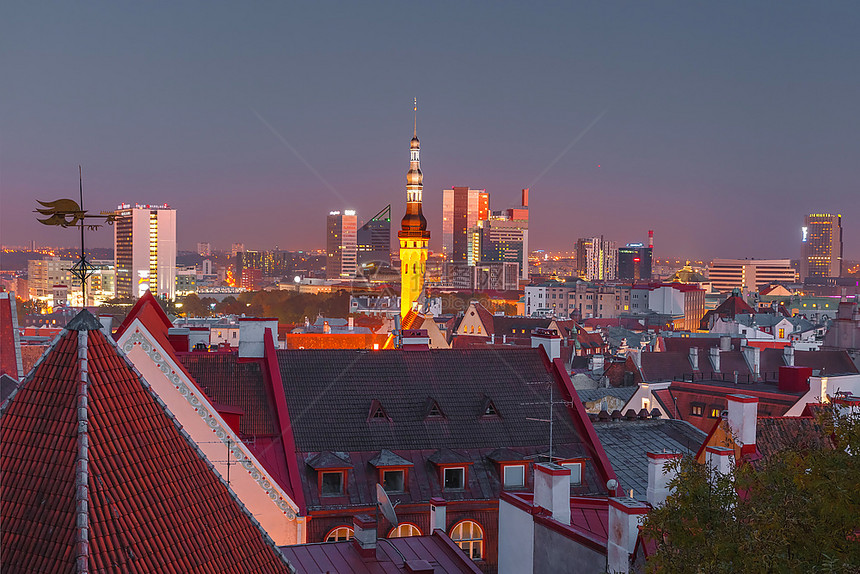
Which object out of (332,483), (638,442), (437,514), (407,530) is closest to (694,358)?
(638,442)

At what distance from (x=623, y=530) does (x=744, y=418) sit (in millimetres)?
9586

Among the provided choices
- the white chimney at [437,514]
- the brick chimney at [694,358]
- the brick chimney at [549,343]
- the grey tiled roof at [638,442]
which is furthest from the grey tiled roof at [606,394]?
the white chimney at [437,514]

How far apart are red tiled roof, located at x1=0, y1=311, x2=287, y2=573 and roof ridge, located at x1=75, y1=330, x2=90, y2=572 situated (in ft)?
0.05

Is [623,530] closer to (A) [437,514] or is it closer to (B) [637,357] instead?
(A) [437,514]

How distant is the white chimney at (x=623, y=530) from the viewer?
16.5 metres

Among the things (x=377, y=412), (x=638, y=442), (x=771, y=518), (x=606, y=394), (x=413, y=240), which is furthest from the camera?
(x=413, y=240)

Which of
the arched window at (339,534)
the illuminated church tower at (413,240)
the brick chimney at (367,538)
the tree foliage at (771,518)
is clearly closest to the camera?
the tree foliage at (771,518)

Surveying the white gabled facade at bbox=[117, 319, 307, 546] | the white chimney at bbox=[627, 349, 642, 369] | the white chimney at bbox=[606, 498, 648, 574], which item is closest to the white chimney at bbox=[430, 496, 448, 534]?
the white gabled facade at bbox=[117, 319, 307, 546]

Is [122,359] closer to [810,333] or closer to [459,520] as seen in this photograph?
[459,520]

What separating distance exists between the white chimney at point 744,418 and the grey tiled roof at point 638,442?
16.0 ft

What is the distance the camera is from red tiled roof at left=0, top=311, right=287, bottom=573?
10.6 metres

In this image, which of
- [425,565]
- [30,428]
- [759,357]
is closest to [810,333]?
[759,357]

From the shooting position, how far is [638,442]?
110ft

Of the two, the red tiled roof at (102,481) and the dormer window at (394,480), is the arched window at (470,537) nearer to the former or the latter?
the dormer window at (394,480)
